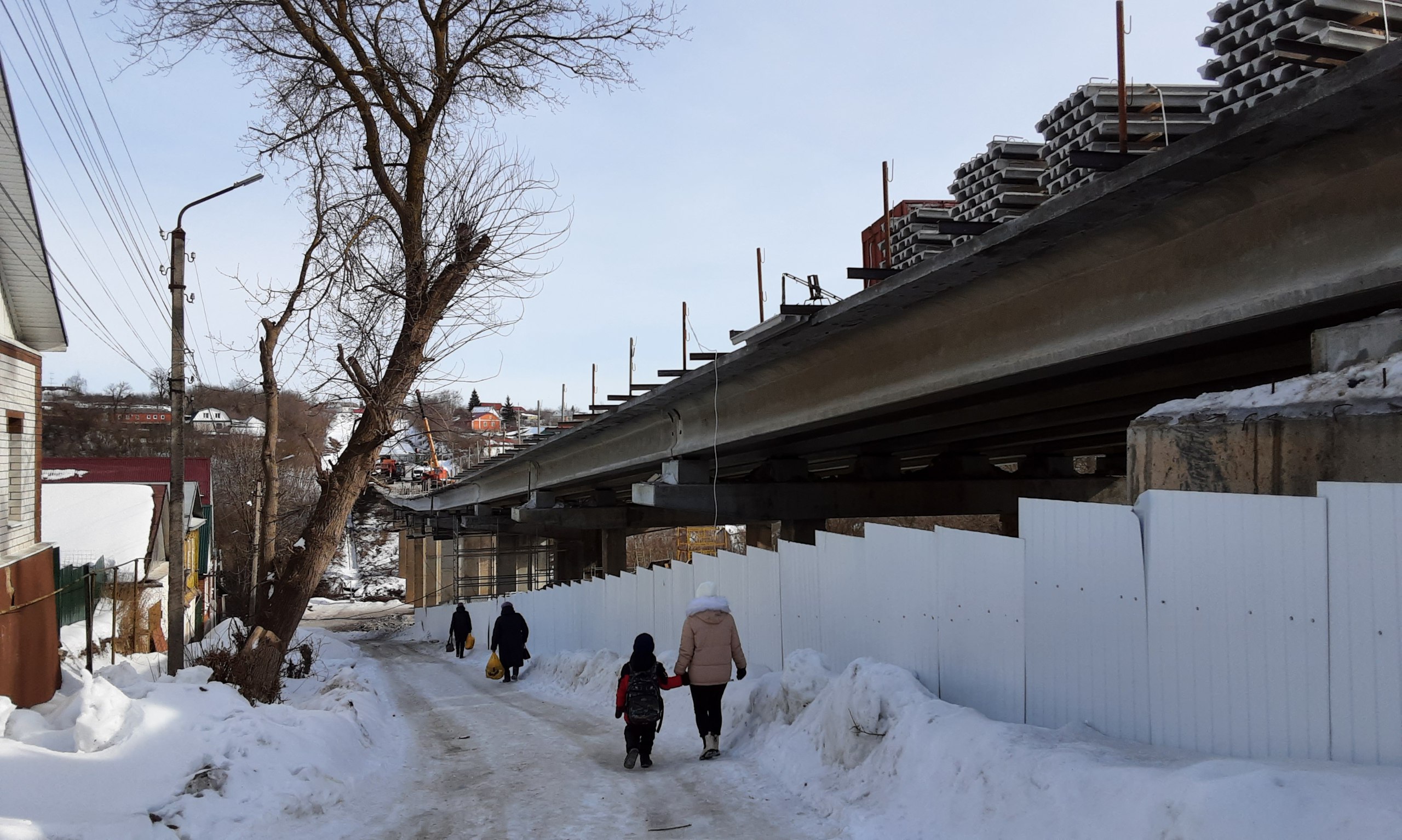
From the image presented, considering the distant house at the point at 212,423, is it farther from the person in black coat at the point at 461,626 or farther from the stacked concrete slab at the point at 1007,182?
the stacked concrete slab at the point at 1007,182

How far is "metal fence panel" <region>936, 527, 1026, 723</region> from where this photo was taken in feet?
24.5

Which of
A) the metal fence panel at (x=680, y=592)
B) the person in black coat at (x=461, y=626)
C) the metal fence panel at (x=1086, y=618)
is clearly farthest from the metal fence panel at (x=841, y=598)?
the person in black coat at (x=461, y=626)

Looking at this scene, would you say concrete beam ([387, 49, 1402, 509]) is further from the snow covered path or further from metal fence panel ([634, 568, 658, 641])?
the snow covered path

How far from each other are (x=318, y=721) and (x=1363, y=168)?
9.75 meters

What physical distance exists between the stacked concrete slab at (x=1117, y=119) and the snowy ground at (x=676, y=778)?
4.99 metres

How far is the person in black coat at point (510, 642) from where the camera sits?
2067 cm

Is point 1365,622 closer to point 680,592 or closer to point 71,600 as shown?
point 680,592

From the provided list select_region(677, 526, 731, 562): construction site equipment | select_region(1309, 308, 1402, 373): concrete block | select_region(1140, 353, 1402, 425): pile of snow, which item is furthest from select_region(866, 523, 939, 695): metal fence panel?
select_region(677, 526, 731, 562): construction site equipment

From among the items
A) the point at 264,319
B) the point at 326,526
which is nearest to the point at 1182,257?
the point at 326,526

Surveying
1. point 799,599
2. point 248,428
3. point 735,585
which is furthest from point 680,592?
point 248,428

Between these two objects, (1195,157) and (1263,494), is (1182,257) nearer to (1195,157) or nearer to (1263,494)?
(1195,157)

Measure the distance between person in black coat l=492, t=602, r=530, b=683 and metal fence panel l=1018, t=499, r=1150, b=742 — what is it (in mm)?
14904

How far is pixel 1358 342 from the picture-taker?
233 inches

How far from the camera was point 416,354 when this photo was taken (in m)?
15.4
